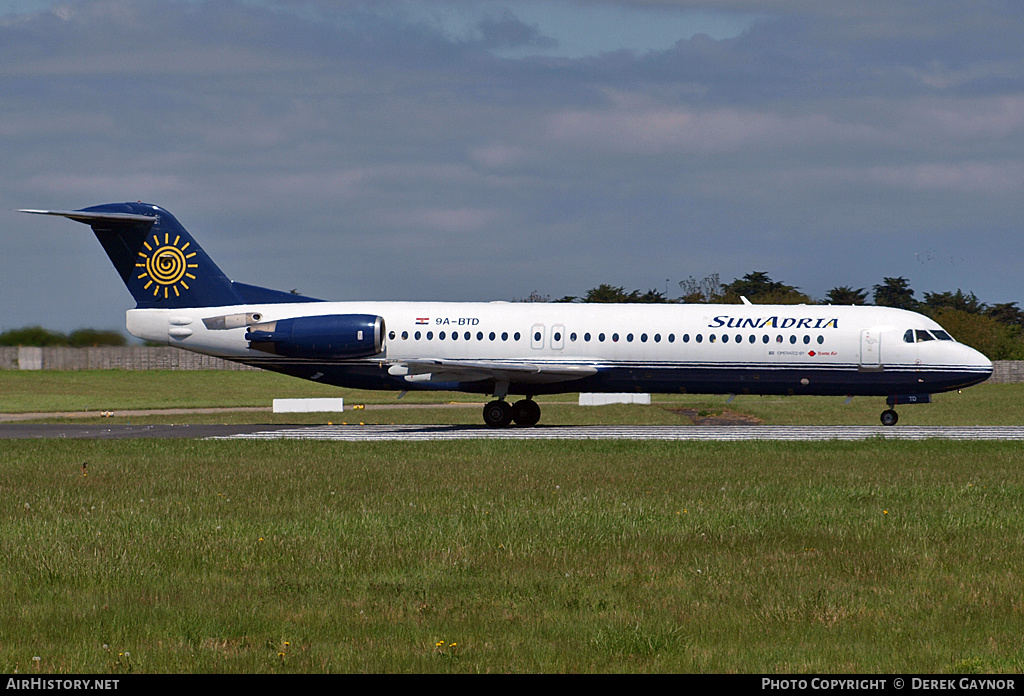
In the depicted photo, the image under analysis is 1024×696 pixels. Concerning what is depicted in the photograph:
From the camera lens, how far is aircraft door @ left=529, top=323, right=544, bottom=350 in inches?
1325

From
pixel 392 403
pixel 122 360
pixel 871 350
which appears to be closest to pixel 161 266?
pixel 392 403

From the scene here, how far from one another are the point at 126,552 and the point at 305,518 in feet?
8.93

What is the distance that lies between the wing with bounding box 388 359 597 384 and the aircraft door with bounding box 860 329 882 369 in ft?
25.1

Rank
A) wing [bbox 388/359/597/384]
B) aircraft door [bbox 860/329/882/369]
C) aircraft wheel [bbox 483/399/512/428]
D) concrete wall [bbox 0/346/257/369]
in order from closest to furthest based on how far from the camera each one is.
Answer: aircraft door [bbox 860/329/882/369]
wing [bbox 388/359/597/384]
aircraft wheel [bbox 483/399/512/428]
concrete wall [bbox 0/346/257/369]

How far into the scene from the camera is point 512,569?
35.6 feet

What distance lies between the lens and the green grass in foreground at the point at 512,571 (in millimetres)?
8062

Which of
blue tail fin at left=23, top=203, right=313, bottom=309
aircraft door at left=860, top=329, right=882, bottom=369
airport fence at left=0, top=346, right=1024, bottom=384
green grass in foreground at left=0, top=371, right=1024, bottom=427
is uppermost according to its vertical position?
blue tail fin at left=23, top=203, right=313, bottom=309

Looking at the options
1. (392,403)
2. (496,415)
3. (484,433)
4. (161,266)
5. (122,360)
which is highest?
(161,266)

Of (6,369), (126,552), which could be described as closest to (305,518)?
(126,552)

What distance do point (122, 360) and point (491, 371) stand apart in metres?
49.6

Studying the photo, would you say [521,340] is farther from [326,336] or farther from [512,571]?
[512,571]

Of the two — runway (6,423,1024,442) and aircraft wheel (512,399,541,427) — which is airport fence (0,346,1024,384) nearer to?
runway (6,423,1024,442)

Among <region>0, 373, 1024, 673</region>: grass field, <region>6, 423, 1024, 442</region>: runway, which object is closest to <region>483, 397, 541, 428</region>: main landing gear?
<region>6, 423, 1024, 442</region>: runway

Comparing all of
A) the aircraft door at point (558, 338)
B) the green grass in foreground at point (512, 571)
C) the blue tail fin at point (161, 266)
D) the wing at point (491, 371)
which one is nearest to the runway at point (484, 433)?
the wing at point (491, 371)
